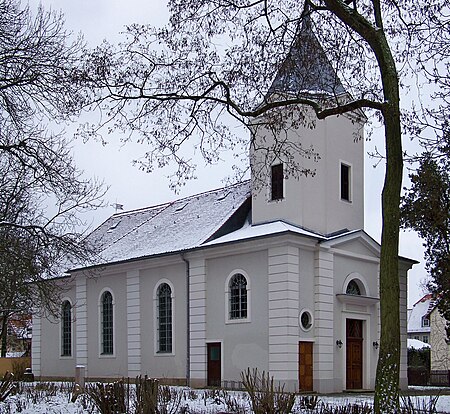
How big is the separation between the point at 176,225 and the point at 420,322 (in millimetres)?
47237

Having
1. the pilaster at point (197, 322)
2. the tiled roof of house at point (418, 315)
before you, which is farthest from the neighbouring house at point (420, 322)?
the pilaster at point (197, 322)

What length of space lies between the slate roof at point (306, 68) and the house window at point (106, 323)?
21663 millimetres

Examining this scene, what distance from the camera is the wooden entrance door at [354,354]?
97.6 feet

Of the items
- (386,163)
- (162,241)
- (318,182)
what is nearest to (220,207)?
(162,241)

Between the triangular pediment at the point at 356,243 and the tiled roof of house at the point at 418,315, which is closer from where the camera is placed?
the triangular pediment at the point at 356,243

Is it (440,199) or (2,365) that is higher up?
(440,199)

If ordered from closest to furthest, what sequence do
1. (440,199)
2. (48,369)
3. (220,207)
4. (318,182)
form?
(440,199) → (318,182) → (220,207) → (48,369)

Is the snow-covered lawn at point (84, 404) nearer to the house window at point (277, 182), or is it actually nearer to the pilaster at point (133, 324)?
the house window at point (277, 182)

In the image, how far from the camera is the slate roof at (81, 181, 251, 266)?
3197 centimetres

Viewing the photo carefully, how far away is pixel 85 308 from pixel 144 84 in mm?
22821

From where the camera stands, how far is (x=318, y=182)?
98.1 feet

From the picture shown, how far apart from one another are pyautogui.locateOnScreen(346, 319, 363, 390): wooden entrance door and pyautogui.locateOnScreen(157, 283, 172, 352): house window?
7.51m

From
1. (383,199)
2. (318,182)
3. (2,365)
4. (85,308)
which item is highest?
(318,182)

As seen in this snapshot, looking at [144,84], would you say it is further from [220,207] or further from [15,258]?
[220,207]
